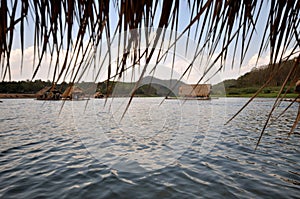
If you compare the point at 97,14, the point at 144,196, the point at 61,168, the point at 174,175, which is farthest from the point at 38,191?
the point at 97,14

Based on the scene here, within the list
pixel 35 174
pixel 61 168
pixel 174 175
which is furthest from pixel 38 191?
pixel 174 175

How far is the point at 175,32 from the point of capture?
79 cm

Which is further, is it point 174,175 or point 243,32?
point 174,175

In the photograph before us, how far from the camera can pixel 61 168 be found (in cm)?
603

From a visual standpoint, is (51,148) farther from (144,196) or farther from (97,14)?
(97,14)

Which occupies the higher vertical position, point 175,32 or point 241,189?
point 175,32

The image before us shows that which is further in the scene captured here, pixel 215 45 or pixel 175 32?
pixel 215 45

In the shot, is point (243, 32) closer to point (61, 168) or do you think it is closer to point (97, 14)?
point (97, 14)

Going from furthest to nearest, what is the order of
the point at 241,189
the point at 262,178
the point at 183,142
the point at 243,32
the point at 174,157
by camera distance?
the point at 183,142 < the point at 174,157 < the point at 262,178 < the point at 241,189 < the point at 243,32

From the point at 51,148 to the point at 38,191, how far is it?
4.00 m

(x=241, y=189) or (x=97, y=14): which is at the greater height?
(x=97, y=14)

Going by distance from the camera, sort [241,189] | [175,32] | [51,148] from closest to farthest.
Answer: [175,32] → [241,189] → [51,148]

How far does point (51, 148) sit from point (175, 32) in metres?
8.70

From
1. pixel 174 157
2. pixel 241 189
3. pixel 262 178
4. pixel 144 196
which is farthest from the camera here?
pixel 174 157
